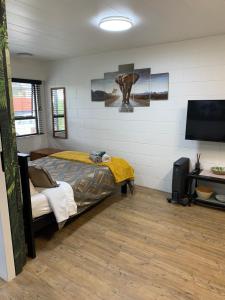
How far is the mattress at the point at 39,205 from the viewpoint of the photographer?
89.5 inches

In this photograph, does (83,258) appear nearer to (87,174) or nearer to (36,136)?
(87,174)

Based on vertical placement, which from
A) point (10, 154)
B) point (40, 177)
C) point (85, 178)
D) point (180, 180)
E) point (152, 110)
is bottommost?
point (180, 180)

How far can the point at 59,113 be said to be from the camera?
5.13m

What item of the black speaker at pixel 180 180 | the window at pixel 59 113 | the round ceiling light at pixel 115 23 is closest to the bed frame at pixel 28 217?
the round ceiling light at pixel 115 23

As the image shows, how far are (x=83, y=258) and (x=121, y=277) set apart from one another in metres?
0.45

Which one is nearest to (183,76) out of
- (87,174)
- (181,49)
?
(181,49)

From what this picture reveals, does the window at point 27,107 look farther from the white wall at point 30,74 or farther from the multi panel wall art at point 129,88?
the multi panel wall art at point 129,88

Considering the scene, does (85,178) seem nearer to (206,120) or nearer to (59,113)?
(206,120)

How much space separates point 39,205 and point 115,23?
85.6 inches

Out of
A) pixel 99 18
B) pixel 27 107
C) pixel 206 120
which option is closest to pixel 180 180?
pixel 206 120

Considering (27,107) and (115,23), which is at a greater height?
(115,23)

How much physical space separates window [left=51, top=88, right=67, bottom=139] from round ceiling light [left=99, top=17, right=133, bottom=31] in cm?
259

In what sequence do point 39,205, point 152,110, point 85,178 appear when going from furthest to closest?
point 152,110 → point 85,178 → point 39,205

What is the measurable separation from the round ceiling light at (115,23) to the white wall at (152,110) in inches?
48.8
